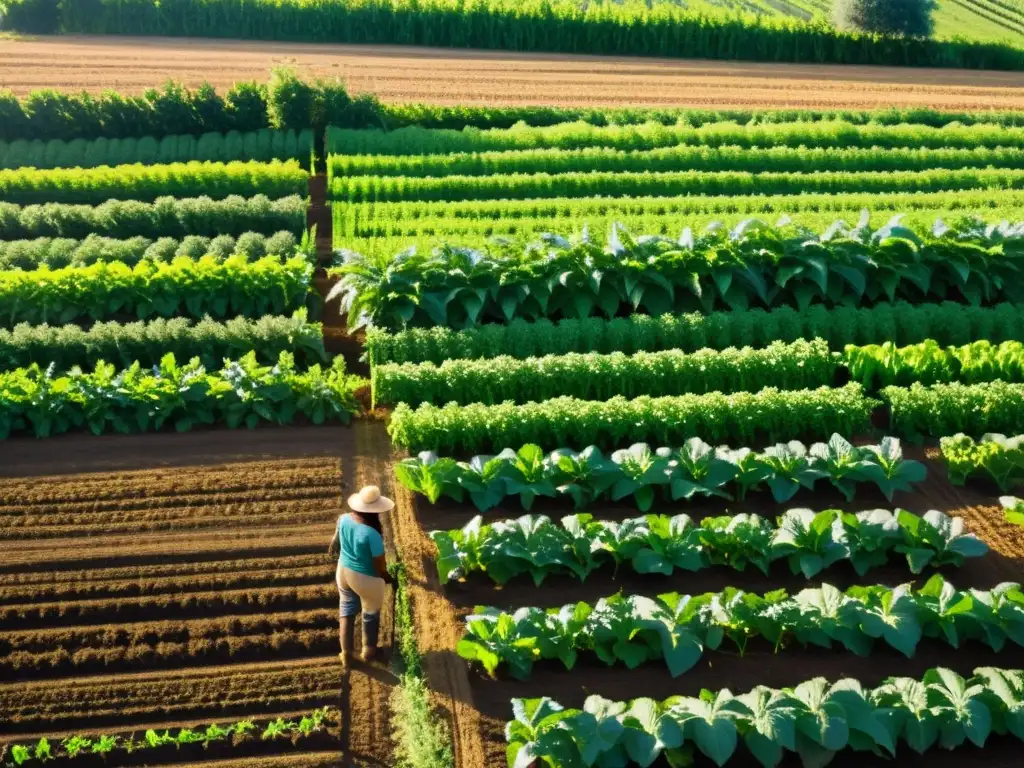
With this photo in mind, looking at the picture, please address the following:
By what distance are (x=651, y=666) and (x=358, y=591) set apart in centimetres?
232

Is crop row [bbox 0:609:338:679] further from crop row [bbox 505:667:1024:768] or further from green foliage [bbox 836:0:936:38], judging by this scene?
green foliage [bbox 836:0:936:38]

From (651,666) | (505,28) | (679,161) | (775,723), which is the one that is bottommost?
(651,666)

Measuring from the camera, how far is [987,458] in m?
11.1

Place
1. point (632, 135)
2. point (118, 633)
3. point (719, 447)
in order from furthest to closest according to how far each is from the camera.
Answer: point (632, 135), point (719, 447), point (118, 633)

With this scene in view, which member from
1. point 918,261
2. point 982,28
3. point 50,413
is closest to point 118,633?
point 50,413

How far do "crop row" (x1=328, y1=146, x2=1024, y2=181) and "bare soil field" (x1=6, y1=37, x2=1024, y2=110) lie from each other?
5184 mm

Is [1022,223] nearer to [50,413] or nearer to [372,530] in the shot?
[372,530]

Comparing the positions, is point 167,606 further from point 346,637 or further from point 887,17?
point 887,17

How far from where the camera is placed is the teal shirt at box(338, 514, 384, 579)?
8.34 metres

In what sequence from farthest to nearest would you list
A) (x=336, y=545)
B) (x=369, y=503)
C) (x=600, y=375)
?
(x=600, y=375), (x=336, y=545), (x=369, y=503)

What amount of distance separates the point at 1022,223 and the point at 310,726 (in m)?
11.6

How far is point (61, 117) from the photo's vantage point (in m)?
21.0

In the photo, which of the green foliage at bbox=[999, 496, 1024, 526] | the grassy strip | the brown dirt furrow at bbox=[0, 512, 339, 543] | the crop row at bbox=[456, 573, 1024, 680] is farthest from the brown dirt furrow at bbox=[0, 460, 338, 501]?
the green foliage at bbox=[999, 496, 1024, 526]

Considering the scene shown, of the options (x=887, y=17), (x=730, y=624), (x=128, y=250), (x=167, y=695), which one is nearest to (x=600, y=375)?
(x=730, y=624)
